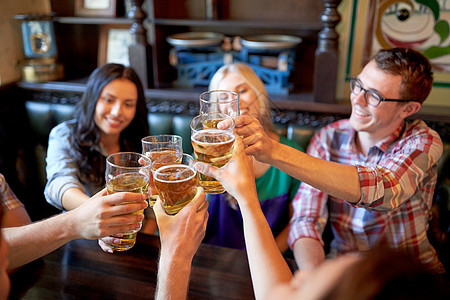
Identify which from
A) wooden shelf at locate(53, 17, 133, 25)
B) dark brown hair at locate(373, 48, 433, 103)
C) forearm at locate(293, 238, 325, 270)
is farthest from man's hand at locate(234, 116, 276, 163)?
wooden shelf at locate(53, 17, 133, 25)

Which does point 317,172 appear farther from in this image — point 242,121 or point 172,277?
point 172,277

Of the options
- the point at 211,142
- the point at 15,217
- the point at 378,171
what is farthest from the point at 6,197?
the point at 378,171

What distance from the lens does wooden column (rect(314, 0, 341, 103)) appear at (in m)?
2.18

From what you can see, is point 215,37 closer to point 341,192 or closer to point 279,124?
point 279,124

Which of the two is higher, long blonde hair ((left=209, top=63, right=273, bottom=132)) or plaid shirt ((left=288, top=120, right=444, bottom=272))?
long blonde hair ((left=209, top=63, right=273, bottom=132))

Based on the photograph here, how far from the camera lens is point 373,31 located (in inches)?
97.2

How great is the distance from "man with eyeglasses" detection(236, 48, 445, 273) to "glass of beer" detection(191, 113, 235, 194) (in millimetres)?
348

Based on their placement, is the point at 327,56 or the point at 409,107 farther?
the point at 327,56

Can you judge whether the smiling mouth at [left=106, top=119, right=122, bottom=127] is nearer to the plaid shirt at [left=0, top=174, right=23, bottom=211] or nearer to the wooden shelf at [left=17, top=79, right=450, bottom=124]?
the plaid shirt at [left=0, top=174, right=23, bottom=211]

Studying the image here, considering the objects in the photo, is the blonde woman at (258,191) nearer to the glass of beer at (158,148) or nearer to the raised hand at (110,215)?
the glass of beer at (158,148)

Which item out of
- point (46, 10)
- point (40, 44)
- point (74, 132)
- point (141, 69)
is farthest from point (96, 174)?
point (46, 10)

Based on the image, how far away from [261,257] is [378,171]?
695mm

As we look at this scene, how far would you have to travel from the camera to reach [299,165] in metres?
1.32

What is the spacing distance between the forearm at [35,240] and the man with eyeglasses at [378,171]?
82 cm
